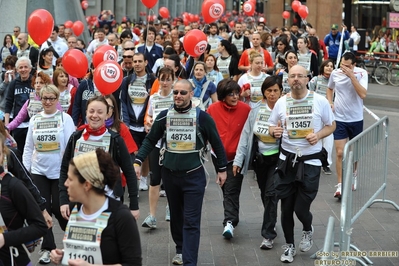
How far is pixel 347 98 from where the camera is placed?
1054 centimetres

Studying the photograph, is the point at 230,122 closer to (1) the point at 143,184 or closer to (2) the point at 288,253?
(2) the point at 288,253

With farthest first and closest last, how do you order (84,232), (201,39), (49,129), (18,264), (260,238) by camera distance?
(201,39) → (260,238) → (49,129) → (18,264) → (84,232)

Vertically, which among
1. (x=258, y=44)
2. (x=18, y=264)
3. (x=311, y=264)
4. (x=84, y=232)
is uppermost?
(x=258, y=44)

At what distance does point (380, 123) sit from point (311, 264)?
2.01m

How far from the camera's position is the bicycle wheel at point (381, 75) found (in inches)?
1024

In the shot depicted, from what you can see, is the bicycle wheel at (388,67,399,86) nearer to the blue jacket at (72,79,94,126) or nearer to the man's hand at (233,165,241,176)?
the blue jacket at (72,79,94,126)

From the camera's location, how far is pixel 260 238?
898cm

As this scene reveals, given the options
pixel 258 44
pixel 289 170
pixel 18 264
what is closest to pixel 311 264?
pixel 289 170

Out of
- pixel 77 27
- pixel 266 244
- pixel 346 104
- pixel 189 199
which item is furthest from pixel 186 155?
pixel 77 27

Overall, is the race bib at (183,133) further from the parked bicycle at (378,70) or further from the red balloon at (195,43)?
the parked bicycle at (378,70)

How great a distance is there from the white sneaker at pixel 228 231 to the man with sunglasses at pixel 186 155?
116cm

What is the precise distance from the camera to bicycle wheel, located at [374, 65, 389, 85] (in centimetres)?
2602

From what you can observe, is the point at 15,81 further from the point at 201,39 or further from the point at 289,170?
the point at 289,170

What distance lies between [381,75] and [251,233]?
17937 millimetres
